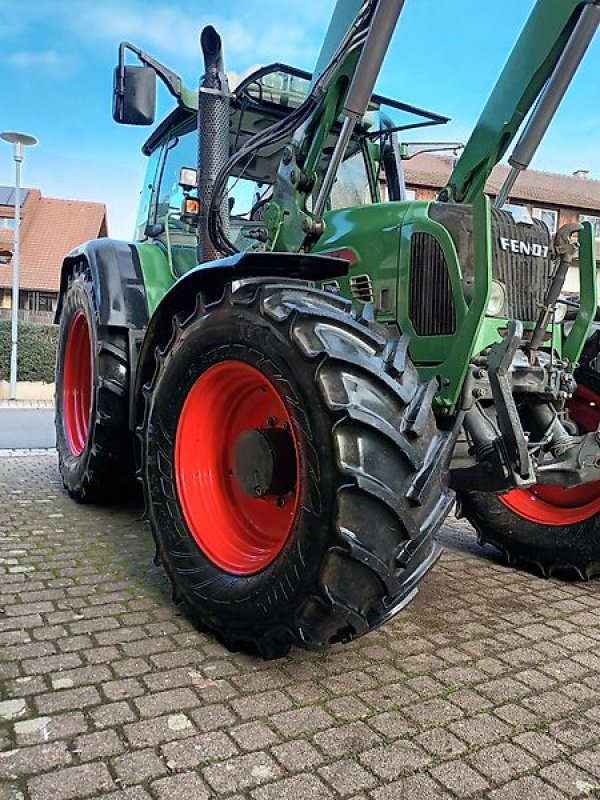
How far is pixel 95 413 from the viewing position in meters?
4.63

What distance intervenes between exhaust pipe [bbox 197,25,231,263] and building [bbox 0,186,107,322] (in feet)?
87.6

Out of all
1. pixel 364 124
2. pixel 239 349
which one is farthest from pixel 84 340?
pixel 239 349

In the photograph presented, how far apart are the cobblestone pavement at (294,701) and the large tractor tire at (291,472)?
0.24 meters

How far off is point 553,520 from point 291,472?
1.86 metres

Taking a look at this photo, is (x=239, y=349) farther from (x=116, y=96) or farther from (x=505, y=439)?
(x=116, y=96)

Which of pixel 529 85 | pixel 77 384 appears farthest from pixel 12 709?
pixel 77 384

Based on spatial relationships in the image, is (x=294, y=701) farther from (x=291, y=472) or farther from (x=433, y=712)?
(x=291, y=472)

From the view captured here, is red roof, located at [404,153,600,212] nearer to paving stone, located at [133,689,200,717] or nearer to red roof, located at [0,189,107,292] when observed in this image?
red roof, located at [0,189,107,292]

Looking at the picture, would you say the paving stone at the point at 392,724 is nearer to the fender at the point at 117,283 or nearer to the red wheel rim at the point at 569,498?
the red wheel rim at the point at 569,498

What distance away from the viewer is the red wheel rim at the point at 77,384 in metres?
5.72

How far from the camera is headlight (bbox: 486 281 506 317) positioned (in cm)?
321

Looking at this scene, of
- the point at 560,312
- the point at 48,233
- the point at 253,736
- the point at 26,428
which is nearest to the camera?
the point at 253,736

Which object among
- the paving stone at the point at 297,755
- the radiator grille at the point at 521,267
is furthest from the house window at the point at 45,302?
the paving stone at the point at 297,755

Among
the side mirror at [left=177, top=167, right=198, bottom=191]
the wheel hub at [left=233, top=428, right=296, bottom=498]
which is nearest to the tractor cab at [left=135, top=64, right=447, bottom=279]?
the side mirror at [left=177, top=167, right=198, bottom=191]
